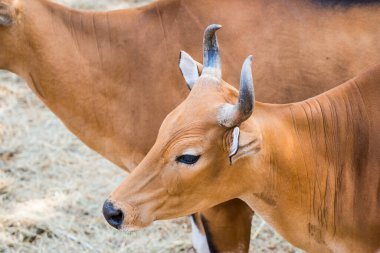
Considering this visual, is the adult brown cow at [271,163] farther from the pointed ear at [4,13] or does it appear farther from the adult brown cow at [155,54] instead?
the pointed ear at [4,13]

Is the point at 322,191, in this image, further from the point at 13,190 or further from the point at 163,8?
the point at 13,190

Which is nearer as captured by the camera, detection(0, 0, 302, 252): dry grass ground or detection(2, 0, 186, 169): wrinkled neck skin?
detection(2, 0, 186, 169): wrinkled neck skin

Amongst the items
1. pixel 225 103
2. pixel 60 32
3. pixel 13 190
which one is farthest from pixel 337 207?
pixel 13 190

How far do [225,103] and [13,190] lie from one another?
3.59m

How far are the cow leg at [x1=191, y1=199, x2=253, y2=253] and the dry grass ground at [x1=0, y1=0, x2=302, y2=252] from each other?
108 centimetres

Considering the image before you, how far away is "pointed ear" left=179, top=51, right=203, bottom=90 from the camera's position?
3676 millimetres

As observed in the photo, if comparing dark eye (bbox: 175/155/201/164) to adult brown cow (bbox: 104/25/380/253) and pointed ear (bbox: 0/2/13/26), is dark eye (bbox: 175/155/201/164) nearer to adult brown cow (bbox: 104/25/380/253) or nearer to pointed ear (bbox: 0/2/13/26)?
adult brown cow (bbox: 104/25/380/253)

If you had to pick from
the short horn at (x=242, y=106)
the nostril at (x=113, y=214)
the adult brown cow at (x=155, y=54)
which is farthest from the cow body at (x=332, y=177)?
the adult brown cow at (x=155, y=54)

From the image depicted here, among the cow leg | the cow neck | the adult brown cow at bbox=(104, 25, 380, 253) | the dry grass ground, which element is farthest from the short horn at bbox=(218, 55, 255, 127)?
the dry grass ground

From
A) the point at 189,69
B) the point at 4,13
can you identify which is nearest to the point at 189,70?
the point at 189,69

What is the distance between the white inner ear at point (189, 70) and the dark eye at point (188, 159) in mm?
455

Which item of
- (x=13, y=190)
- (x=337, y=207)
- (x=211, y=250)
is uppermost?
(x=337, y=207)

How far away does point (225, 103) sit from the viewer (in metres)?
3.39

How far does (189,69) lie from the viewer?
3736mm
